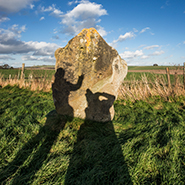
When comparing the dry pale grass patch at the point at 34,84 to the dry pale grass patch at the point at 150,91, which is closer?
the dry pale grass patch at the point at 150,91

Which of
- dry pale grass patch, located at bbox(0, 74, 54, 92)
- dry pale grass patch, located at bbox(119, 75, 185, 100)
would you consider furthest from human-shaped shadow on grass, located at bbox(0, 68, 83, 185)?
dry pale grass patch, located at bbox(0, 74, 54, 92)

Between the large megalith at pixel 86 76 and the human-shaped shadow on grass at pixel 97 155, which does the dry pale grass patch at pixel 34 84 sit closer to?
the large megalith at pixel 86 76

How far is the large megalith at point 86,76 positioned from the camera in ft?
11.1

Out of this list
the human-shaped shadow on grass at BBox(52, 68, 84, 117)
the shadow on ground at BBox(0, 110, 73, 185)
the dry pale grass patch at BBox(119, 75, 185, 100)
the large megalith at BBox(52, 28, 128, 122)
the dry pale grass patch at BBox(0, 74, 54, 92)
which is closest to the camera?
the shadow on ground at BBox(0, 110, 73, 185)

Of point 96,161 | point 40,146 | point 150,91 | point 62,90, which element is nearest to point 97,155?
point 96,161

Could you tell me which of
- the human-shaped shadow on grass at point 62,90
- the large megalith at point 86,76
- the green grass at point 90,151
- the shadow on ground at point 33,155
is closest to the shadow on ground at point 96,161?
the green grass at point 90,151

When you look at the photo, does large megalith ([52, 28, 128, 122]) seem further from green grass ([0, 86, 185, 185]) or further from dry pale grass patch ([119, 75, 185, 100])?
dry pale grass patch ([119, 75, 185, 100])

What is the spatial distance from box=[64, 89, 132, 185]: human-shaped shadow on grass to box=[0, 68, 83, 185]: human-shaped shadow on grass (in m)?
0.51

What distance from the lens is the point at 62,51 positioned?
11.6 feet

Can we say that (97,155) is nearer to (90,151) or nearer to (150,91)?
(90,151)

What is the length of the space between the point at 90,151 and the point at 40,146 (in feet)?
3.34

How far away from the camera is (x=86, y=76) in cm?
350

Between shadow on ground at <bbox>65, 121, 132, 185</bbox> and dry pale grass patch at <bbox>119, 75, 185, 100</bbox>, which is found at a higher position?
dry pale grass patch at <bbox>119, 75, 185, 100</bbox>

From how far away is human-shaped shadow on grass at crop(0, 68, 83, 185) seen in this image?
1.98 m
